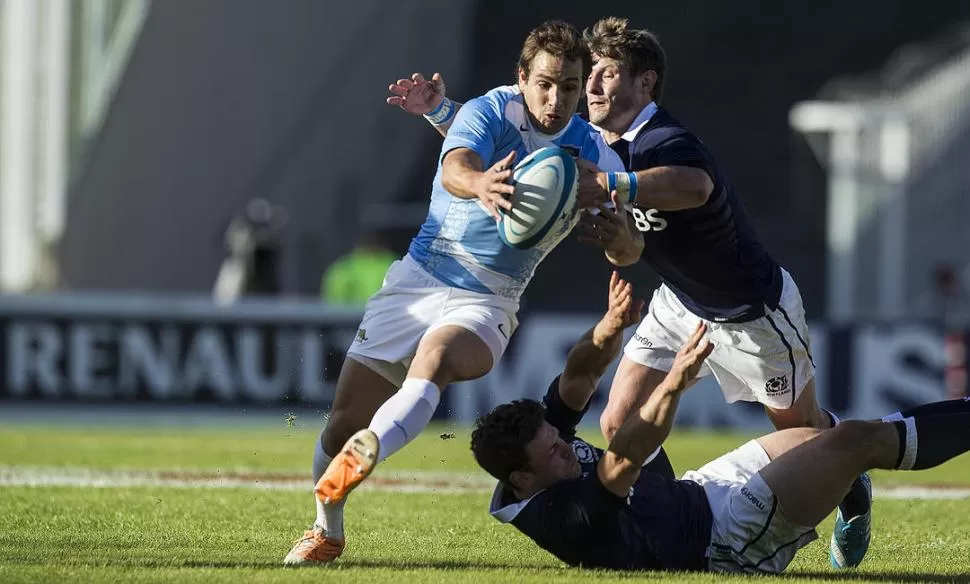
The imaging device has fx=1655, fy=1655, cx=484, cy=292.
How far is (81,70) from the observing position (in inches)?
827

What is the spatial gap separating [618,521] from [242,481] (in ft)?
16.2

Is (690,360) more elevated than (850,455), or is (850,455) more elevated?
(690,360)

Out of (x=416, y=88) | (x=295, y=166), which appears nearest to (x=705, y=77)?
(x=295, y=166)

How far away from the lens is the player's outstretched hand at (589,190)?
6.72m

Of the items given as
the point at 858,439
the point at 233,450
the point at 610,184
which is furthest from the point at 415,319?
the point at 233,450

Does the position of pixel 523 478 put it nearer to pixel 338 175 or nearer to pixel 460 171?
pixel 460 171

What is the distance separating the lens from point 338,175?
78.8ft

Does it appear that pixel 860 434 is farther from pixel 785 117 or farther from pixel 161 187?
pixel 785 117

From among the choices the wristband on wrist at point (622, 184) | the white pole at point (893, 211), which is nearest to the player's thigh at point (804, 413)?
the wristband on wrist at point (622, 184)

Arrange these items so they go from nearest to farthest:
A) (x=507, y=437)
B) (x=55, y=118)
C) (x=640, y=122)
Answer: (x=507, y=437)
(x=640, y=122)
(x=55, y=118)

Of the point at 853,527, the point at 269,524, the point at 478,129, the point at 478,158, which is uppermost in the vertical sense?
the point at 478,129

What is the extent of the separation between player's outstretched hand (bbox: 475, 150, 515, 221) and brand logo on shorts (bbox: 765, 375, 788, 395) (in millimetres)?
1997

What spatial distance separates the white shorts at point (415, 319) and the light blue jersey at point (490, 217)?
5 centimetres

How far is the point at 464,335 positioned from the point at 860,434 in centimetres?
163
